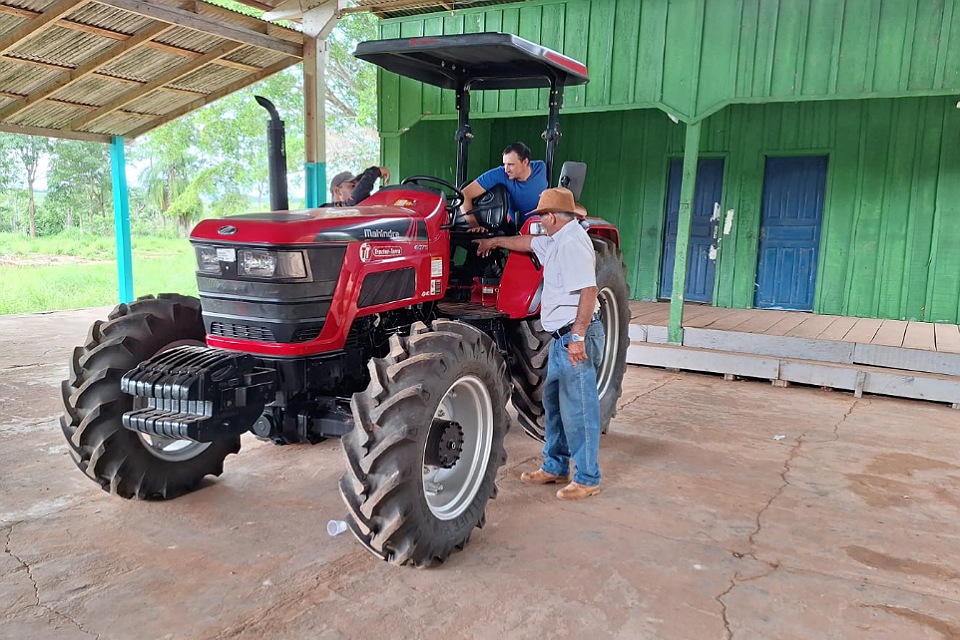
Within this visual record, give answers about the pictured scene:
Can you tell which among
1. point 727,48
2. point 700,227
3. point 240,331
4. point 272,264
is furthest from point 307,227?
point 700,227

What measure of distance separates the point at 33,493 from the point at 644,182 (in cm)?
814

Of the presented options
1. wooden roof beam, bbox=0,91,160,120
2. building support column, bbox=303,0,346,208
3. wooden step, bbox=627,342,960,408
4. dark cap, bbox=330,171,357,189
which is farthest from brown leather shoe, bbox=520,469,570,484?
wooden roof beam, bbox=0,91,160,120

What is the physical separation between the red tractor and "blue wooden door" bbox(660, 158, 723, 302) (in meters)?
5.87

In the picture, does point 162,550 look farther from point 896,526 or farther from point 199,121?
point 199,121

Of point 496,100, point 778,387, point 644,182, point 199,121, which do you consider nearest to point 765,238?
point 644,182

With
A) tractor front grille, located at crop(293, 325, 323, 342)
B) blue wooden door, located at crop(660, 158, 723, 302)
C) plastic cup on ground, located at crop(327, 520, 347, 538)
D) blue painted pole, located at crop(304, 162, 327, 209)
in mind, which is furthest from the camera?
blue wooden door, located at crop(660, 158, 723, 302)

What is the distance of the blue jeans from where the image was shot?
3768mm

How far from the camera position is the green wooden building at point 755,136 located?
638 cm

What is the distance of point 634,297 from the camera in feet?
32.9

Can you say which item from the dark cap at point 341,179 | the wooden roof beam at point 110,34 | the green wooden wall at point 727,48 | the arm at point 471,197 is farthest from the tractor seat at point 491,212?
the wooden roof beam at point 110,34

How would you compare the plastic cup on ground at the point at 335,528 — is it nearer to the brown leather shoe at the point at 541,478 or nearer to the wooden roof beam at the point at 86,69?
the brown leather shoe at the point at 541,478

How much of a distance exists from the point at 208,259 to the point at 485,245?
5.12 ft

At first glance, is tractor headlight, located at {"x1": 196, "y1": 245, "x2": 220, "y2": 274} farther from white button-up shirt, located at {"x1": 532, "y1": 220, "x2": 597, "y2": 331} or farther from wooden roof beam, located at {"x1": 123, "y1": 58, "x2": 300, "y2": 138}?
wooden roof beam, located at {"x1": 123, "y1": 58, "x2": 300, "y2": 138}

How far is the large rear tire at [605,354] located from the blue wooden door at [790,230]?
473 centimetres
